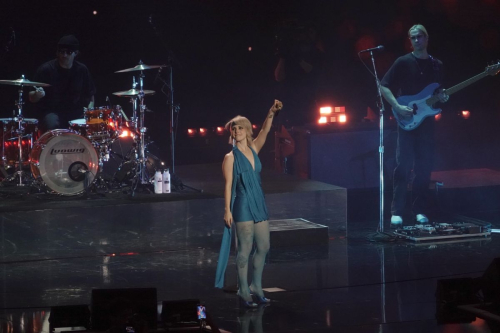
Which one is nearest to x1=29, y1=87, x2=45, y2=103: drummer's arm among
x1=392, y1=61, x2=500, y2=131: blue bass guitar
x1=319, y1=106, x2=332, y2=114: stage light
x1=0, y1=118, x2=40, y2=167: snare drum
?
x1=0, y1=118, x2=40, y2=167: snare drum

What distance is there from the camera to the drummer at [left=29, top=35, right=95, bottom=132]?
10156 mm

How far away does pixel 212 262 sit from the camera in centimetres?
839

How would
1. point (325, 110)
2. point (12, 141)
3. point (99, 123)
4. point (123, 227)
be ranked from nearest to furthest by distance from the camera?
point (123, 227) < point (99, 123) < point (12, 141) < point (325, 110)

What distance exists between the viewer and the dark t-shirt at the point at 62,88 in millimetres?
10258

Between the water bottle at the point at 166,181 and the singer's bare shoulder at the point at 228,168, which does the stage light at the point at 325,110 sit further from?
the singer's bare shoulder at the point at 228,168

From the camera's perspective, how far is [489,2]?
1362 centimetres

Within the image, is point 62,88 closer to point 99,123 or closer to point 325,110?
point 99,123

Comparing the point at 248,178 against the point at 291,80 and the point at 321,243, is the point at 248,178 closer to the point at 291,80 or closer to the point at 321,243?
the point at 321,243

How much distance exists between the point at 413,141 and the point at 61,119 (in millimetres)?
4406

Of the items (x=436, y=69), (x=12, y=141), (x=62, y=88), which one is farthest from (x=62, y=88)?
(x=436, y=69)

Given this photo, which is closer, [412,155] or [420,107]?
[420,107]

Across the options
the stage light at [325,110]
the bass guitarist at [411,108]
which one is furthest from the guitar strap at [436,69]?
the stage light at [325,110]

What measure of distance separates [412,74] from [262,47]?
4538 mm

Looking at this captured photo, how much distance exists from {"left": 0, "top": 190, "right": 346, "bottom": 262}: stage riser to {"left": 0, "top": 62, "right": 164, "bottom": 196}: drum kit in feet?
2.78
